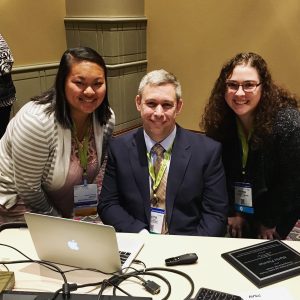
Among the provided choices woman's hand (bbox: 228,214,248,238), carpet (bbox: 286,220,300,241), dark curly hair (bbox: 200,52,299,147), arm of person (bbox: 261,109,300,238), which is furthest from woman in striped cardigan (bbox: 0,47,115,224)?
carpet (bbox: 286,220,300,241)

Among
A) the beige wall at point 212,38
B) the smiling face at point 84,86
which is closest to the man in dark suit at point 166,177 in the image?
the smiling face at point 84,86

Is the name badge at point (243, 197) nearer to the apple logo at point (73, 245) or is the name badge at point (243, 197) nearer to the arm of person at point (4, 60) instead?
the apple logo at point (73, 245)

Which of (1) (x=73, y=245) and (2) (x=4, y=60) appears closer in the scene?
(1) (x=73, y=245)

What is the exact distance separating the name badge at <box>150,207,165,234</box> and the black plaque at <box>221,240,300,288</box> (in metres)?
0.47

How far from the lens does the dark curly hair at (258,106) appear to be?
2.03 m

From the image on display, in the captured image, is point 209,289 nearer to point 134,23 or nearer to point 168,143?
point 168,143

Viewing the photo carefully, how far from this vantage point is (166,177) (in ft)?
6.13

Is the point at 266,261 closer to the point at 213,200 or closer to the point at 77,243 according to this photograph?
the point at 213,200

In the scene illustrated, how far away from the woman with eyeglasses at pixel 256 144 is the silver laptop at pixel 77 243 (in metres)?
0.94

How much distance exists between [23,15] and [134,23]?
138 centimetres

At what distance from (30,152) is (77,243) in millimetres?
735

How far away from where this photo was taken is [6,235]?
1.62 m

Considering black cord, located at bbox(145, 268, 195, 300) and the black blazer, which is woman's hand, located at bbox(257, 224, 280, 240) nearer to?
the black blazer

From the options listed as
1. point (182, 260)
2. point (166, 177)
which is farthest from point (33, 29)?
point (182, 260)
